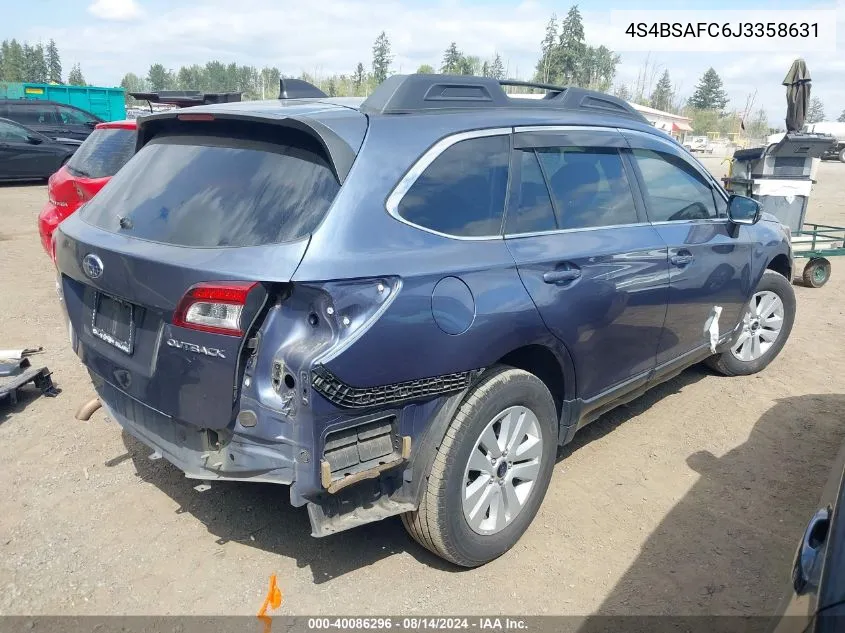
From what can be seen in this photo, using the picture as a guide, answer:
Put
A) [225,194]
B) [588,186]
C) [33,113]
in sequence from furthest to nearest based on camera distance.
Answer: [33,113]
[588,186]
[225,194]

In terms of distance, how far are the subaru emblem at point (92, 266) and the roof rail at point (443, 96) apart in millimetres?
1260

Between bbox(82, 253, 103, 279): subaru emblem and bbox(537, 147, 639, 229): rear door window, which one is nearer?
bbox(82, 253, 103, 279): subaru emblem

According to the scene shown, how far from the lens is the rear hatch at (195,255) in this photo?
241 cm

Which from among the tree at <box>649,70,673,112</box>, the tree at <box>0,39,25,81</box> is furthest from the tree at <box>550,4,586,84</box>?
the tree at <box>0,39,25,81</box>

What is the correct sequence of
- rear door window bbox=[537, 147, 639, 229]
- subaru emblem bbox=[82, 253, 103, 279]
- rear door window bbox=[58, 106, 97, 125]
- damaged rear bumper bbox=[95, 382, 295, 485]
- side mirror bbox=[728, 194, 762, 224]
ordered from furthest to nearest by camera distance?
rear door window bbox=[58, 106, 97, 125], side mirror bbox=[728, 194, 762, 224], rear door window bbox=[537, 147, 639, 229], subaru emblem bbox=[82, 253, 103, 279], damaged rear bumper bbox=[95, 382, 295, 485]

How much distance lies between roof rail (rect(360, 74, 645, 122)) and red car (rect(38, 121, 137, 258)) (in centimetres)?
416

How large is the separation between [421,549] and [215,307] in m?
1.52

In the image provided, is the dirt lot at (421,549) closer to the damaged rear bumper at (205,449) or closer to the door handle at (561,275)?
the damaged rear bumper at (205,449)

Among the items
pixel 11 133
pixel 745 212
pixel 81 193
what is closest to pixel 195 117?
pixel 745 212

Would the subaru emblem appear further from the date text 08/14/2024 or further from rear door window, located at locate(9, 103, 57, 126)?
rear door window, located at locate(9, 103, 57, 126)

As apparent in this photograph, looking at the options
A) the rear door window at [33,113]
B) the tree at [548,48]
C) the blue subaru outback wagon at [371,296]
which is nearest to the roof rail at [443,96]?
the blue subaru outback wagon at [371,296]

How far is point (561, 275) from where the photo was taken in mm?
3074

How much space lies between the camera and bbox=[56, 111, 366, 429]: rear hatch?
2408 millimetres

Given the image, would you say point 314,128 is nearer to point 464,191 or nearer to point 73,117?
point 464,191
